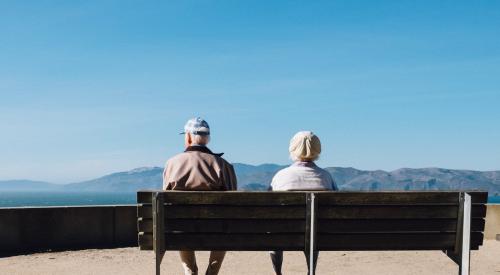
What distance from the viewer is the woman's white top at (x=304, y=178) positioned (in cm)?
543

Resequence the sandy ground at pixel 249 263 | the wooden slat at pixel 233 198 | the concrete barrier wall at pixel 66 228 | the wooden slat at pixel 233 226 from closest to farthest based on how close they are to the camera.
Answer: the wooden slat at pixel 233 198
the wooden slat at pixel 233 226
the sandy ground at pixel 249 263
the concrete barrier wall at pixel 66 228

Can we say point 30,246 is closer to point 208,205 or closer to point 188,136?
point 188,136

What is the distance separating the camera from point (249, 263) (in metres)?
8.10

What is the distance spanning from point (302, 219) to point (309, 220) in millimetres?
55

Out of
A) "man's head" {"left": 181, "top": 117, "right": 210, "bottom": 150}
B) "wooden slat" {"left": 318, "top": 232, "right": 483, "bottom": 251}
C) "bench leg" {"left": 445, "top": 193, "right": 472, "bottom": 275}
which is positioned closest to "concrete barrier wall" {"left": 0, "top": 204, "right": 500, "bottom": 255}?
"man's head" {"left": 181, "top": 117, "right": 210, "bottom": 150}

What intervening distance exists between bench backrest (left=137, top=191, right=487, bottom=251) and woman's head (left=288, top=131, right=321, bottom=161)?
2.85 ft

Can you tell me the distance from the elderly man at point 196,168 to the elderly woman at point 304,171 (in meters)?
0.47

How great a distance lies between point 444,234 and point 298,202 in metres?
1.23

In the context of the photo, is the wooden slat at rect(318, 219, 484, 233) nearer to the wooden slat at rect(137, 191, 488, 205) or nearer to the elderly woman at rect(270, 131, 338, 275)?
the wooden slat at rect(137, 191, 488, 205)

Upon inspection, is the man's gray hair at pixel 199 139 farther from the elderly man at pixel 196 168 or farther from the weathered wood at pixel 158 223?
the weathered wood at pixel 158 223

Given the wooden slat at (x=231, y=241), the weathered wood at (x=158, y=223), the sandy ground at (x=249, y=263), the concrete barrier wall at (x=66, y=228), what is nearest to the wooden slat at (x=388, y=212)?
the wooden slat at (x=231, y=241)

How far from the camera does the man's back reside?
17.6 feet

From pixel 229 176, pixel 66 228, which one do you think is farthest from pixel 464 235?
pixel 66 228

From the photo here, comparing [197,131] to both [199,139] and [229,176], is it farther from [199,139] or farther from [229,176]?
[229,176]
